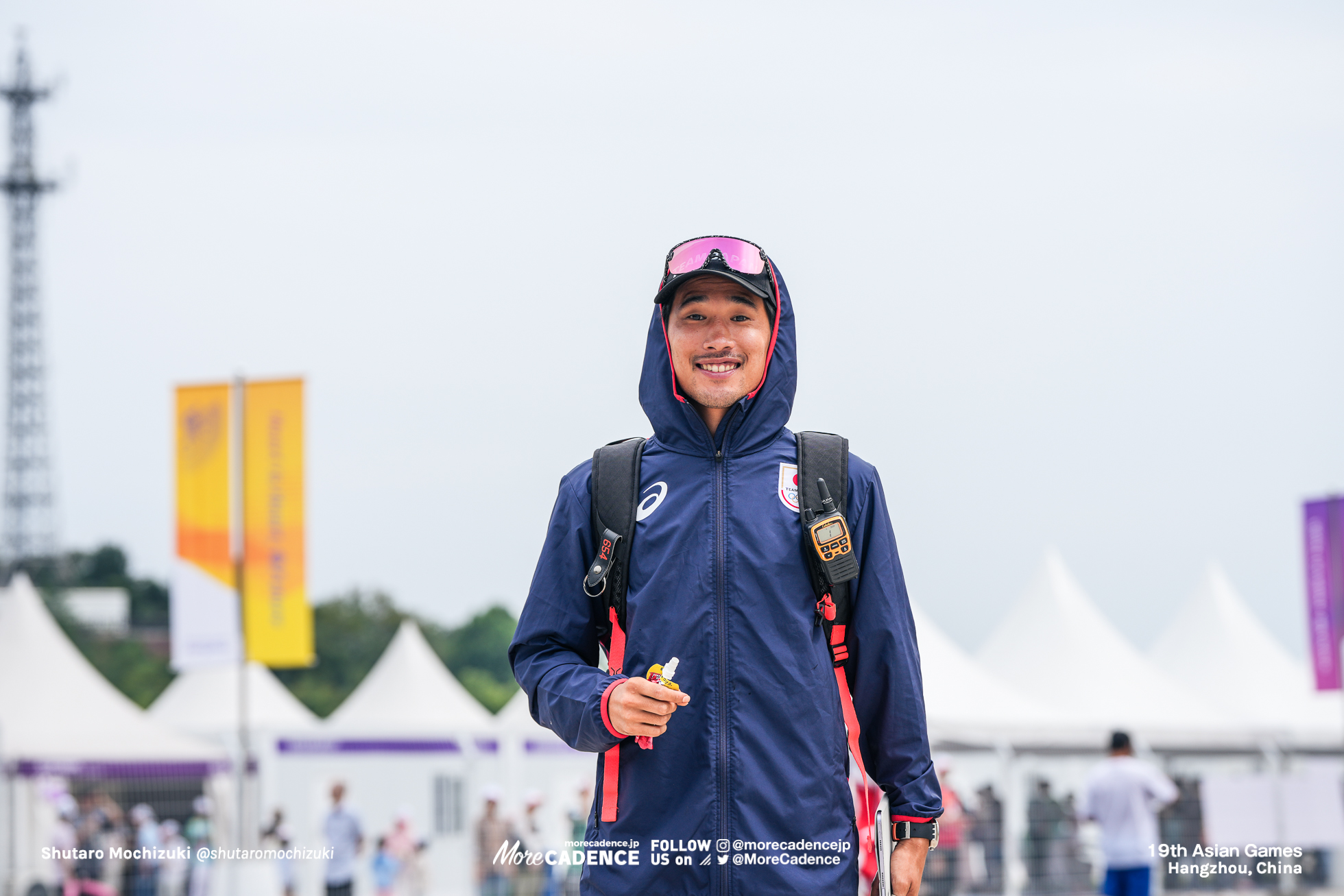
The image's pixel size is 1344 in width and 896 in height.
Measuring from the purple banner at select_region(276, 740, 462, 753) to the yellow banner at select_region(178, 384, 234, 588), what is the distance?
327 inches

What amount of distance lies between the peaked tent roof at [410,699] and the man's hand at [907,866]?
20343mm

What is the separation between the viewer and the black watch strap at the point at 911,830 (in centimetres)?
249

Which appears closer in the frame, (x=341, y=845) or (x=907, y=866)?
(x=907, y=866)

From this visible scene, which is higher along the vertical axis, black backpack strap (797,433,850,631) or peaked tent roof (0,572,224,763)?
black backpack strap (797,433,850,631)

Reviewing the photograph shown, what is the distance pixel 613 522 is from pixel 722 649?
30cm

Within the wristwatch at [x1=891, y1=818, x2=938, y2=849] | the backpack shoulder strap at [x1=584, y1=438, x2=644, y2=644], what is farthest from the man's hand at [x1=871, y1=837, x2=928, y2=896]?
the backpack shoulder strap at [x1=584, y1=438, x2=644, y2=644]

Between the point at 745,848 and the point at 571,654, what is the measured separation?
0.45 metres

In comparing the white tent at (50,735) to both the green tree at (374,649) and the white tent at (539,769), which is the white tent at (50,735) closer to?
the white tent at (539,769)

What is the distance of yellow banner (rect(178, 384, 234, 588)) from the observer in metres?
12.3

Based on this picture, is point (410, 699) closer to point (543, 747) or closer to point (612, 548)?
point (543, 747)

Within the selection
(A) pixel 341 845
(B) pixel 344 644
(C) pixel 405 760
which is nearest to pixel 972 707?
(C) pixel 405 760

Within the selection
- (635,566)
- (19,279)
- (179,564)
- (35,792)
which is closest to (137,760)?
(35,792)

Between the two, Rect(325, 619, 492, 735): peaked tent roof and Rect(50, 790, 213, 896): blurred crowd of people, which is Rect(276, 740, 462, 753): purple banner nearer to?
Rect(325, 619, 492, 735): peaked tent roof

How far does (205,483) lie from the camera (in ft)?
40.9
